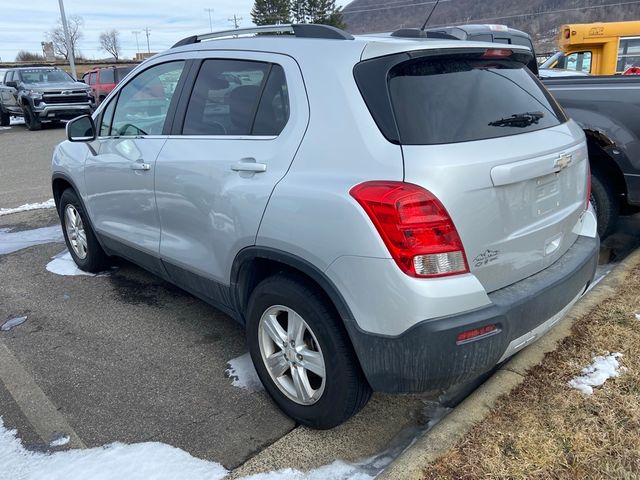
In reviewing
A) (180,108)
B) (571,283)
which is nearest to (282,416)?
(571,283)

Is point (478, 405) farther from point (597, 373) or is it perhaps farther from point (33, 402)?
point (33, 402)

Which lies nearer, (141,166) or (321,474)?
(321,474)

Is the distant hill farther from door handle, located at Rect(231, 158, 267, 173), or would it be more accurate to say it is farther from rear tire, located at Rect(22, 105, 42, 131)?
door handle, located at Rect(231, 158, 267, 173)

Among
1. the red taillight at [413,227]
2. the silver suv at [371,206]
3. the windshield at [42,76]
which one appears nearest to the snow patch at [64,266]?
the silver suv at [371,206]

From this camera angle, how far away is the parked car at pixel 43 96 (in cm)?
1773

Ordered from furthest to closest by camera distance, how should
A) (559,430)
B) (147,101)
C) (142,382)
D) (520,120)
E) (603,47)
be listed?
1. (603,47)
2. (147,101)
3. (142,382)
4. (520,120)
5. (559,430)

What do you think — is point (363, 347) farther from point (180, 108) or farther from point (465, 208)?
point (180, 108)

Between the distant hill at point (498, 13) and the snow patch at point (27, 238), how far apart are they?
1945 inches

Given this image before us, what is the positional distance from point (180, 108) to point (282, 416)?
1869 mm

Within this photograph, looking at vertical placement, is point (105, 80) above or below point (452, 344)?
above

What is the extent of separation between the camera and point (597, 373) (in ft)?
9.84

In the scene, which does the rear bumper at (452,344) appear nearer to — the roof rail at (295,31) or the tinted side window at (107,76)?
the roof rail at (295,31)

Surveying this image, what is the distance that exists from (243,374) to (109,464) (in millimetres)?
937

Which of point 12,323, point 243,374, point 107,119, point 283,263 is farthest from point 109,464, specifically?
point 107,119
